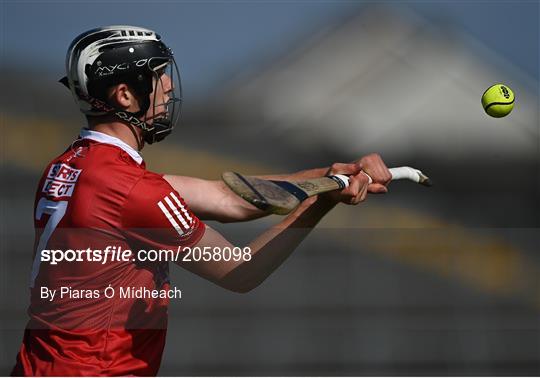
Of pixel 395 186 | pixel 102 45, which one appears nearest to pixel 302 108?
pixel 395 186

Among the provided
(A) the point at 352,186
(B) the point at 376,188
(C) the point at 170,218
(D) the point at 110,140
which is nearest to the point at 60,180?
(D) the point at 110,140

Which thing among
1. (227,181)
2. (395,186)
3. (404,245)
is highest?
(395,186)

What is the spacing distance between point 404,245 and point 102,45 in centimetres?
396

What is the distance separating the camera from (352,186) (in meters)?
3.02

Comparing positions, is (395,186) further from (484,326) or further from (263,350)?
(263,350)

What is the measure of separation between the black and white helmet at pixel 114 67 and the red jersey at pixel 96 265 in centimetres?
24

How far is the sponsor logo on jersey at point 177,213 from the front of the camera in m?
2.61

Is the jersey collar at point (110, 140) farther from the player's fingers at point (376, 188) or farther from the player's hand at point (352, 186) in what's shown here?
the player's fingers at point (376, 188)

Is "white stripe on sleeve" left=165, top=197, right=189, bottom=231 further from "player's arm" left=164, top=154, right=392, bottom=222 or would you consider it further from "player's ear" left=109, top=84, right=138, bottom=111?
"player's arm" left=164, top=154, right=392, bottom=222

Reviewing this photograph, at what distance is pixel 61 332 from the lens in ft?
8.57

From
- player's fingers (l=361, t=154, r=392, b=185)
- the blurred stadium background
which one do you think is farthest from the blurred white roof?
player's fingers (l=361, t=154, r=392, b=185)

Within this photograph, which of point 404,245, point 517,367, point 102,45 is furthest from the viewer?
point 404,245

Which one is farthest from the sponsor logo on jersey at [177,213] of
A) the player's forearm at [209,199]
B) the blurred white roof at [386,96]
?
the blurred white roof at [386,96]

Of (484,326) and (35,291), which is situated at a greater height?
(484,326)
